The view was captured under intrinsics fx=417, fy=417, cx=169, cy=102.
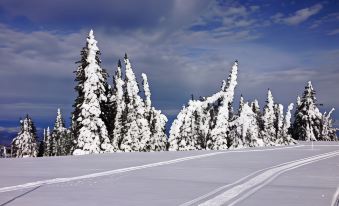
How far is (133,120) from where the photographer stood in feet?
168

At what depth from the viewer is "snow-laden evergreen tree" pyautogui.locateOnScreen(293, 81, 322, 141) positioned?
249ft

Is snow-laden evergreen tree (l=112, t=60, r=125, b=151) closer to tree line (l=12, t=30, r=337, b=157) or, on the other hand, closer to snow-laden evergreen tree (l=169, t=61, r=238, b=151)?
tree line (l=12, t=30, r=337, b=157)

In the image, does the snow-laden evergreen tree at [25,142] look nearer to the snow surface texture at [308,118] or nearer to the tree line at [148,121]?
the tree line at [148,121]

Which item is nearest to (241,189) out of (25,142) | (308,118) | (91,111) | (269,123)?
(91,111)

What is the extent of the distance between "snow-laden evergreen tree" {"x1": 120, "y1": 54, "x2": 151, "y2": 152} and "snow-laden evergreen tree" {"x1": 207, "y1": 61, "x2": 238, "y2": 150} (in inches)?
333

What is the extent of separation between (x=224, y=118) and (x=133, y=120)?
38.1 ft

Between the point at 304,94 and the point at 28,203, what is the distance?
7324cm

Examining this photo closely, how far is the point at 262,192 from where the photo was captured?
40.4ft

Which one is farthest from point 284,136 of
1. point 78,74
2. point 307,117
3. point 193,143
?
point 78,74

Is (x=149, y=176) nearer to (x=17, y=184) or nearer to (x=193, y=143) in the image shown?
(x=17, y=184)

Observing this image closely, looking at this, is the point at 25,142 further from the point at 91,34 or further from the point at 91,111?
the point at 91,111

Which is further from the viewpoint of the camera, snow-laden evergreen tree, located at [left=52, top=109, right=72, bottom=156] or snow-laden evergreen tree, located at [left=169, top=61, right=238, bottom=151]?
snow-laden evergreen tree, located at [left=52, top=109, right=72, bottom=156]

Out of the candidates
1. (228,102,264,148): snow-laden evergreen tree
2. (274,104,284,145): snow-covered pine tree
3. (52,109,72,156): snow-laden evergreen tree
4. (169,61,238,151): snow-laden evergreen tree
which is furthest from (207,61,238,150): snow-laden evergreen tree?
(52,109,72,156): snow-laden evergreen tree

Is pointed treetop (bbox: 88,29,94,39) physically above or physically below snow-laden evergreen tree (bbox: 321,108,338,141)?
above
